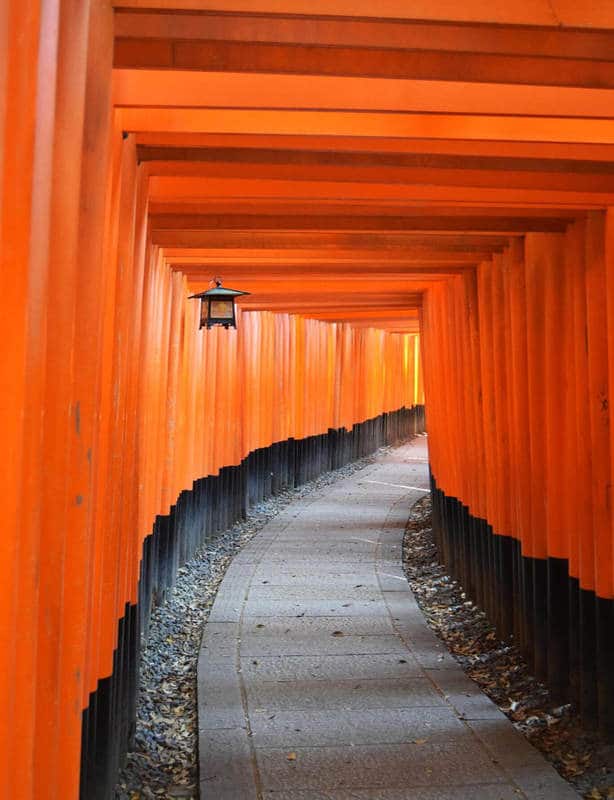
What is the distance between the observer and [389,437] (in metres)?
27.1

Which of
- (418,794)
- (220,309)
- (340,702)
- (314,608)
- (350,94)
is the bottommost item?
(418,794)

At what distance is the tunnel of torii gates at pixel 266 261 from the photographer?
7.33 feet

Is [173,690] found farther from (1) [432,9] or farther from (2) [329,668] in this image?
(1) [432,9]

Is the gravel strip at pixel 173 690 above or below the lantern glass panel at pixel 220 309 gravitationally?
below

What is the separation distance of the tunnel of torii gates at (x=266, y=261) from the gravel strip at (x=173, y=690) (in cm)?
26

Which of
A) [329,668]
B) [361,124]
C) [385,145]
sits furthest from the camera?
[329,668]

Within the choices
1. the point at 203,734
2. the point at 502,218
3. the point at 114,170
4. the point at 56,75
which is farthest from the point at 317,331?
the point at 56,75

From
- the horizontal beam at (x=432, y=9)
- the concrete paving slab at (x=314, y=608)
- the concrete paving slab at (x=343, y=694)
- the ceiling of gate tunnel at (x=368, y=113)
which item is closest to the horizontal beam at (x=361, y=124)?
the ceiling of gate tunnel at (x=368, y=113)

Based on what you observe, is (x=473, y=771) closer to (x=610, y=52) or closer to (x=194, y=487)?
(x=610, y=52)

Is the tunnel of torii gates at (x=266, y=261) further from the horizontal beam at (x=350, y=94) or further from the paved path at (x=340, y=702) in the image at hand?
the paved path at (x=340, y=702)

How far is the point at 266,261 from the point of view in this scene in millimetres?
8141

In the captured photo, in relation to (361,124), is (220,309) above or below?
below

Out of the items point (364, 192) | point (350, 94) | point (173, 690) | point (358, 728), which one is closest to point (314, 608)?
point (173, 690)

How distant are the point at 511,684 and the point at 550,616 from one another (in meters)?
0.68
